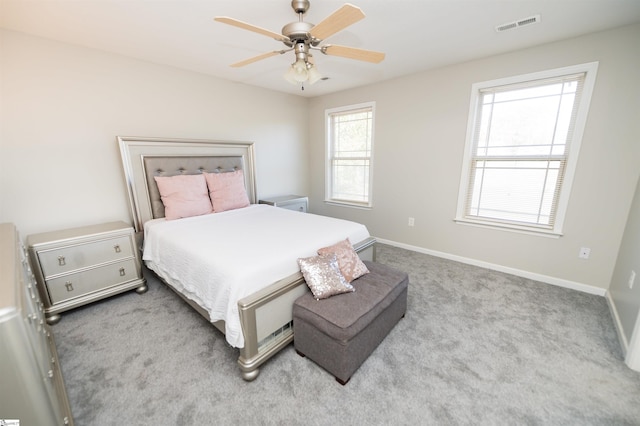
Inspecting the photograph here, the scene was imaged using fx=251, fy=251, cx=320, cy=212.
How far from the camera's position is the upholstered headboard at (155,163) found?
8.68 ft

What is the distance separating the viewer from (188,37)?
2188 millimetres

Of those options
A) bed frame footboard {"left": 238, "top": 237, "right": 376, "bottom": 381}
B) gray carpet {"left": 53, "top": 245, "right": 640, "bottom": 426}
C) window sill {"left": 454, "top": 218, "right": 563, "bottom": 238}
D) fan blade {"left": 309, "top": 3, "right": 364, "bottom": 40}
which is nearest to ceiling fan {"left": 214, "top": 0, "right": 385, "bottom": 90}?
fan blade {"left": 309, "top": 3, "right": 364, "bottom": 40}

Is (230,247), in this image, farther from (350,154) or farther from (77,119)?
(350,154)

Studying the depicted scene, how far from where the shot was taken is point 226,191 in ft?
10.2

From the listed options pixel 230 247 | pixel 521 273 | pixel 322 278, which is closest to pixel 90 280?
pixel 230 247

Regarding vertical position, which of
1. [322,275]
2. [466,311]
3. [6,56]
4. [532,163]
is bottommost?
[466,311]

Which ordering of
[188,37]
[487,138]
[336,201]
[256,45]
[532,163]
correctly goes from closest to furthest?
[188,37]
[256,45]
[532,163]
[487,138]
[336,201]

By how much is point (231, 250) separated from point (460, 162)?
2810 mm

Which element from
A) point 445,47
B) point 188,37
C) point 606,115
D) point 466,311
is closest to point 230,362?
point 466,311

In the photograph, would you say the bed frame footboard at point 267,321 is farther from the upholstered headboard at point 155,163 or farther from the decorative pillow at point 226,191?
the upholstered headboard at point 155,163

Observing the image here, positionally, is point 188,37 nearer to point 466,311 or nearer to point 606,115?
point 466,311

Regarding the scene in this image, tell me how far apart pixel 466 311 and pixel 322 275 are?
4.68 ft

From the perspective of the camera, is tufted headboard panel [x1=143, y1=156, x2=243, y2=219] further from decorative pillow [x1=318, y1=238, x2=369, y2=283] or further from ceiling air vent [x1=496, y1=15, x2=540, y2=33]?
ceiling air vent [x1=496, y1=15, x2=540, y2=33]

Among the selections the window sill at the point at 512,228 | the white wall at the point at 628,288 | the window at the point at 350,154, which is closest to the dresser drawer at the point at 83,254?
the window at the point at 350,154
